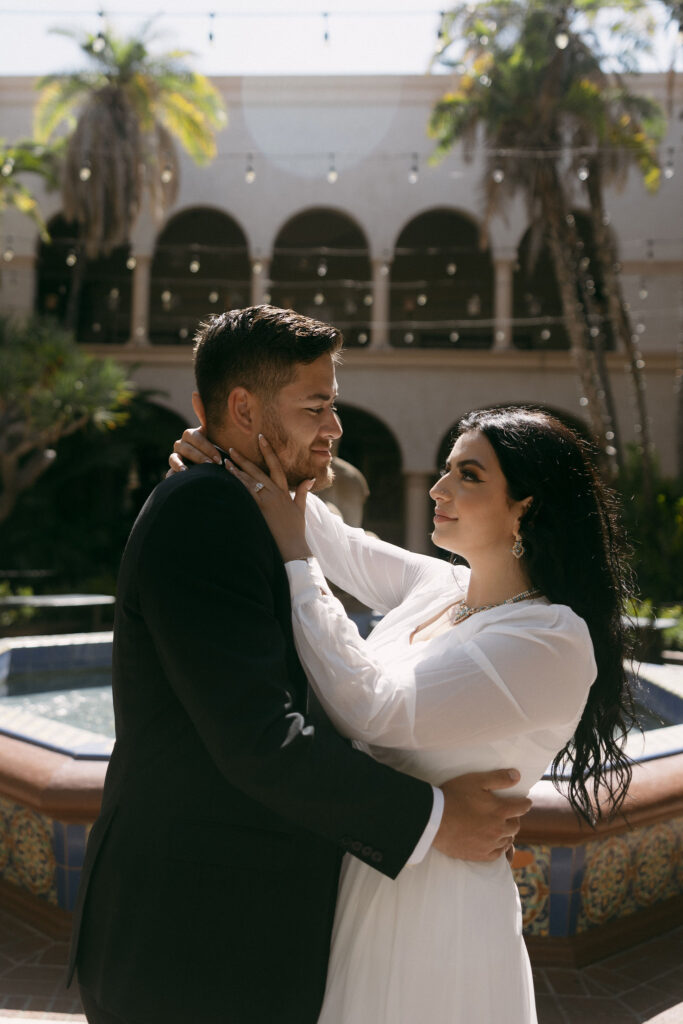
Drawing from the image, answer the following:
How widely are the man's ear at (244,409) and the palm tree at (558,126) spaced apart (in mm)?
15308

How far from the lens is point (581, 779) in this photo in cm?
202

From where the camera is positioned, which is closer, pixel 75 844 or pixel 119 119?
pixel 75 844

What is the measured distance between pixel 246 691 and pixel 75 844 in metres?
2.76

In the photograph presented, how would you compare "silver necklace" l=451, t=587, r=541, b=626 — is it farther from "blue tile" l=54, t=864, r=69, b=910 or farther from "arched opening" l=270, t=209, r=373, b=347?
"arched opening" l=270, t=209, r=373, b=347

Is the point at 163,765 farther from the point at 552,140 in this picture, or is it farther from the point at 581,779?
the point at 552,140

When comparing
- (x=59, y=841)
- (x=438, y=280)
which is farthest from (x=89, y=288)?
(x=59, y=841)

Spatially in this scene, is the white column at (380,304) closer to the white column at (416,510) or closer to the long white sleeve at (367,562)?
the white column at (416,510)

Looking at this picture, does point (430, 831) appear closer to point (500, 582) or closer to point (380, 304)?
point (500, 582)

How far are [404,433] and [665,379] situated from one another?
5345 millimetres

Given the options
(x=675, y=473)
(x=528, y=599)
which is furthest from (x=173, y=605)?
(x=675, y=473)

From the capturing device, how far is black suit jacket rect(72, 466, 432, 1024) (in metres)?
1.53

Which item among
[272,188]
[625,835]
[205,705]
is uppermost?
[272,188]

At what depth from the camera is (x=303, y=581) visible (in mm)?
1774

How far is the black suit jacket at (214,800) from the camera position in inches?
60.1
